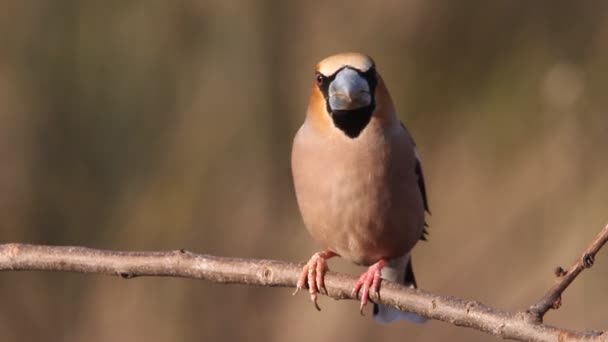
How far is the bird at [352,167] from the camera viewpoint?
373cm

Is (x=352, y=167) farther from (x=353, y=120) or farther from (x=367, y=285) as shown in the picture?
(x=367, y=285)

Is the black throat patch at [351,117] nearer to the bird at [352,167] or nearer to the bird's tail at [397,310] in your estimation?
the bird at [352,167]

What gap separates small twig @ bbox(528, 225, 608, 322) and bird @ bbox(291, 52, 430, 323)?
34.9 inches

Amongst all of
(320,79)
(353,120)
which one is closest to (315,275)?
(353,120)

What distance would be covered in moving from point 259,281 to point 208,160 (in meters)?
4.93

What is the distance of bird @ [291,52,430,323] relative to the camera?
3.73 m

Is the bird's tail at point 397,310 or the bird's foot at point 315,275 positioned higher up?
the bird's foot at point 315,275

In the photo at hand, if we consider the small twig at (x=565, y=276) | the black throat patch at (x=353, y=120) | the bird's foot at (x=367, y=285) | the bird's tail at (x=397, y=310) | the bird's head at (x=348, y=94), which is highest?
the bird's head at (x=348, y=94)

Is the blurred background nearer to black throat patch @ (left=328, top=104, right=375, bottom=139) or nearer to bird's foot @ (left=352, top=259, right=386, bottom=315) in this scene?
black throat patch @ (left=328, top=104, right=375, bottom=139)

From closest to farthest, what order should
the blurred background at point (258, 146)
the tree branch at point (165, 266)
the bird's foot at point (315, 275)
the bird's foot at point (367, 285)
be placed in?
the tree branch at point (165, 266) < the bird's foot at point (367, 285) < the bird's foot at point (315, 275) < the blurred background at point (258, 146)

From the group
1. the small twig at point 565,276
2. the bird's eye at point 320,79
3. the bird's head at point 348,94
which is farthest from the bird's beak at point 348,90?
the small twig at point 565,276

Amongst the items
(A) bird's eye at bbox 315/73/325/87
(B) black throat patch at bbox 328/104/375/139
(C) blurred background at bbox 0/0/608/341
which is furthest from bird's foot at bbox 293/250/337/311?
(C) blurred background at bbox 0/0/608/341

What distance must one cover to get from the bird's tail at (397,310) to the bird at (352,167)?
67 centimetres

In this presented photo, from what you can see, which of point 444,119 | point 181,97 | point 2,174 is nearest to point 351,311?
point 444,119
